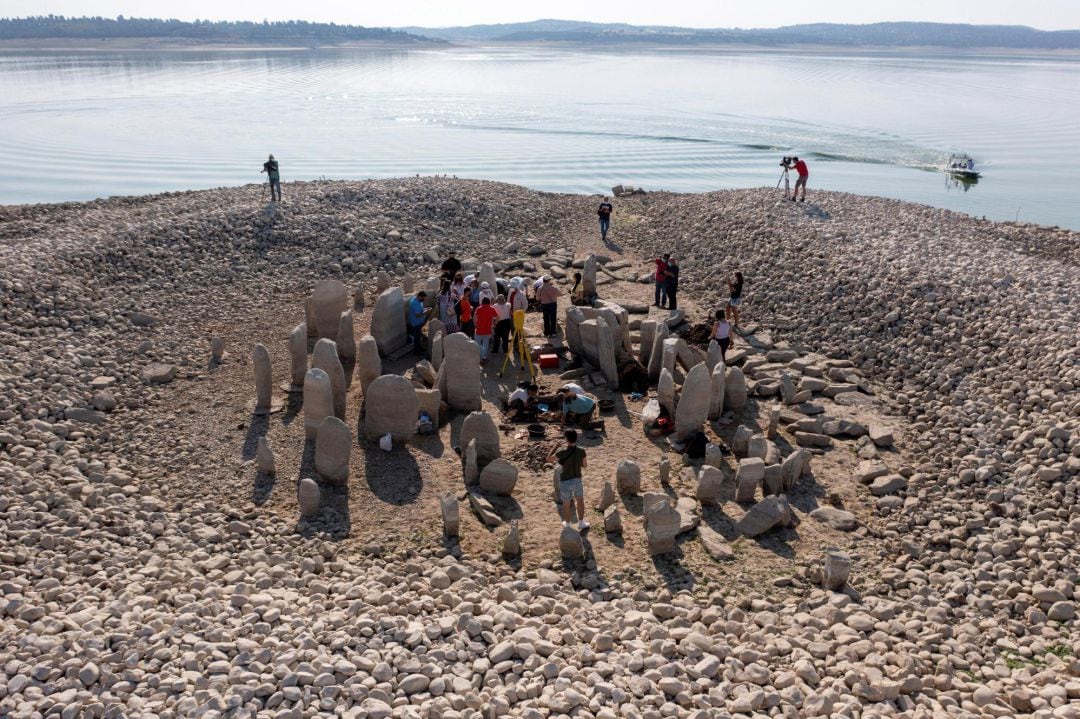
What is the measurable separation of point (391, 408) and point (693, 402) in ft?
13.8

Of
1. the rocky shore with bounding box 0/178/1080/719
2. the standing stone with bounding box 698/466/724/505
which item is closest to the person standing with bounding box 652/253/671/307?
the rocky shore with bounding box 0/178/1080/719

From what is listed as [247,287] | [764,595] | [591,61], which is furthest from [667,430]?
[591,61]

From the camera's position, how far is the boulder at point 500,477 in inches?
411

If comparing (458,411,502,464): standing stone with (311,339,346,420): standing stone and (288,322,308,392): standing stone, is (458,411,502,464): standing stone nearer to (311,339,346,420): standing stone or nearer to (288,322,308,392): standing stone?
(311,339,346,420): standing stone

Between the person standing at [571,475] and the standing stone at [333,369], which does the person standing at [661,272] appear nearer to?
the person standing at [571,475]

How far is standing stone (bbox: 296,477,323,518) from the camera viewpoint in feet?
32.3

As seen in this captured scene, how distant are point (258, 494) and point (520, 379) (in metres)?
4.85

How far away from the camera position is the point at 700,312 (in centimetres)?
1712

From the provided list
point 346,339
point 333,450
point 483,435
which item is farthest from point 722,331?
point 333,450

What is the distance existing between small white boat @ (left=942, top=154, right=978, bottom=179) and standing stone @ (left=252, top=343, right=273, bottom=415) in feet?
112

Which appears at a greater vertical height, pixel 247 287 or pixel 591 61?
pixel 591 61

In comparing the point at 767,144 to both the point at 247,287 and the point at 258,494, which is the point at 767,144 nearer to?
the point at 247,287

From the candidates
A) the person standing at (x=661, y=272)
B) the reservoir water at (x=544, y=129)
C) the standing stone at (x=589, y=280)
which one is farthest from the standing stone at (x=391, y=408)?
the reservoir water at (x=544, y=129)

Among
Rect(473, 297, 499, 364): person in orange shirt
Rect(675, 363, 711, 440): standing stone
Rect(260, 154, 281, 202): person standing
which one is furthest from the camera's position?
Rect(260, 154, 281, 202): person standing
